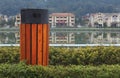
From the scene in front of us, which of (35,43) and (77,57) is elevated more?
(35,43)

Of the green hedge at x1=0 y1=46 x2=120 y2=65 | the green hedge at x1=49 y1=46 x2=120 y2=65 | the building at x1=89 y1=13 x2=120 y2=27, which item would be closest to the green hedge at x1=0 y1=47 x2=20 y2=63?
the green hedge at x1=0 y1=46 x2=120 y2=65

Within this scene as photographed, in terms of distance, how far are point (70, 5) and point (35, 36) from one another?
318 inches

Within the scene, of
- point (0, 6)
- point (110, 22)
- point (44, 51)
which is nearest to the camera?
point (44, 51)

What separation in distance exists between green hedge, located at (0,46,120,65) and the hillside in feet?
18.6

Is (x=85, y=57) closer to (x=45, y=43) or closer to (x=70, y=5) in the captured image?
(x=45, y=43)

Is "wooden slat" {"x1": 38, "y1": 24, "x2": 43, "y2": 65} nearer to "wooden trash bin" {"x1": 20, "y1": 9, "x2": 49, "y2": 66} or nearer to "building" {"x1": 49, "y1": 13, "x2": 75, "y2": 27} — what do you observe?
"wooden trash bin" {"x1": 20, "y1": 9, "x2": 49, "y2": 66}

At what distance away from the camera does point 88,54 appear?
5.46 meters

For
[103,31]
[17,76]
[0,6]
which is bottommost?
[17,76]

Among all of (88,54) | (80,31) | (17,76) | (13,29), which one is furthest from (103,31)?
(17,76)

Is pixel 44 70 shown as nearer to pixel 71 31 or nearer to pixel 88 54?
pixel 88 54

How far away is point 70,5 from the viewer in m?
12.6

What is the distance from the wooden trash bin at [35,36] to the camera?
4.61 metres

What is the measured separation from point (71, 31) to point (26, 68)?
14.6ft

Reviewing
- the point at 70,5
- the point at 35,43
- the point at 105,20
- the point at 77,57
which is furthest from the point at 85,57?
the point at 70,5
